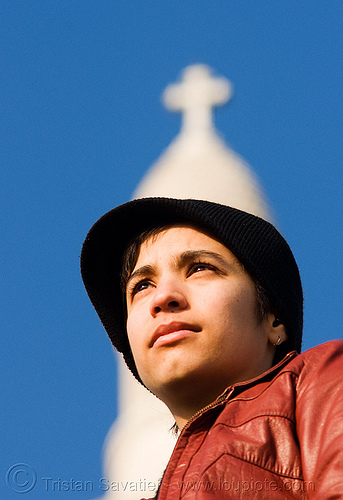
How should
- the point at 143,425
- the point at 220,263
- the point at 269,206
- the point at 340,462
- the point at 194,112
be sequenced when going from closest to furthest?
the point at 340,462, the point at 220,263, the point at 143,425, the point at 269,206, the point at 194,112

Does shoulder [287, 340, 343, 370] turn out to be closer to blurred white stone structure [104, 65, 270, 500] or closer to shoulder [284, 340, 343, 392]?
shoulder [284, 340, 343, 392]

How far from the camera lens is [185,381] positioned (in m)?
3.87

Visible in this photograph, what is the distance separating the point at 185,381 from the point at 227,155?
447 inches

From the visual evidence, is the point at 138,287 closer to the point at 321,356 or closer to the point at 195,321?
the point at 195,321

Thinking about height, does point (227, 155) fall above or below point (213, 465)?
above

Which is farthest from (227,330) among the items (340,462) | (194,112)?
(194,112)

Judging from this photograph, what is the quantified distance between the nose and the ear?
40cm

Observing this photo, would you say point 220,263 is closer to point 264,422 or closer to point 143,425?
point 264,422

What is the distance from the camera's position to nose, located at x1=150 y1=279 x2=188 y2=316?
3928 millimetres

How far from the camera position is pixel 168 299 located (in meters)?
3.93

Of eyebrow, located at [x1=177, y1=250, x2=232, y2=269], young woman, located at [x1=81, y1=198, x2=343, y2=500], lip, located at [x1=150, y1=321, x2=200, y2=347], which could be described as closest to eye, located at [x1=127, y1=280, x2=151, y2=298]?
young woman, located at [x1=81, y1=198, x2=343, y2=500]

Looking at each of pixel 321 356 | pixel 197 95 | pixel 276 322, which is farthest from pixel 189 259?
pixel 197 95

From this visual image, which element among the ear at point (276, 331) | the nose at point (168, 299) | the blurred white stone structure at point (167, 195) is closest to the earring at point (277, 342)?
the ear at point (276, 331)

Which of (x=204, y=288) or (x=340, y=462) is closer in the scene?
(x=340, y=462)
